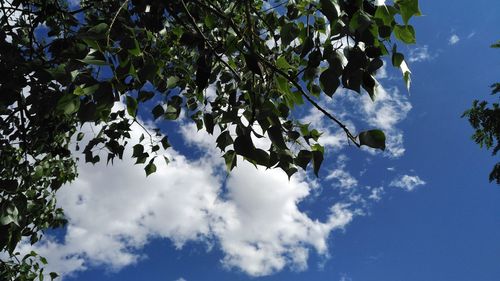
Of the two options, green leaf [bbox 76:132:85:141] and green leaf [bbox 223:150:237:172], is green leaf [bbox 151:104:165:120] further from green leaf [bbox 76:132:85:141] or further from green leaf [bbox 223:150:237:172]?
green leaf [bbox 76:132:85:141]

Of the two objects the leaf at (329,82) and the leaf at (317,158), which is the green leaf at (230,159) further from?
the leaf at (329,82)

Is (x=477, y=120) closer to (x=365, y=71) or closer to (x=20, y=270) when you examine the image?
(x=20, y=270)

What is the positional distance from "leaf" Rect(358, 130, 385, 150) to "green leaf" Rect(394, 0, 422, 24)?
35 centimetres

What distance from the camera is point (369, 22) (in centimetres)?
132

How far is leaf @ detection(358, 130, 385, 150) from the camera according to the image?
1393 mm

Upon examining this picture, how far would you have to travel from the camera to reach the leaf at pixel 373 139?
1.39m

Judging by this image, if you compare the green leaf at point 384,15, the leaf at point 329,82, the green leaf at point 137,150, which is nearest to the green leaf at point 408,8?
the green leaf at point 384,15

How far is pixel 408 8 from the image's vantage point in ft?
4.39

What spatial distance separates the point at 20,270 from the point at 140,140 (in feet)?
9.45

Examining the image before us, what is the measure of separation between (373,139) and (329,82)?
224mm

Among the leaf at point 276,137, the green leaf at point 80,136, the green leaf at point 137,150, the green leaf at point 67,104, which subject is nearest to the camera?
the green leaf at point 67,104

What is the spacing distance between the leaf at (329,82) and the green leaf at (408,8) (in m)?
0.26

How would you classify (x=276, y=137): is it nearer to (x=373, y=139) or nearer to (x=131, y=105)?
(x=373, y=139)

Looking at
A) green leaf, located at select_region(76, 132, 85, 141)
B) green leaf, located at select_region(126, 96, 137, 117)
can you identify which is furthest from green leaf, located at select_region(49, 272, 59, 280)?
green leaf, located at select_region(126, 96, 137, 117)
